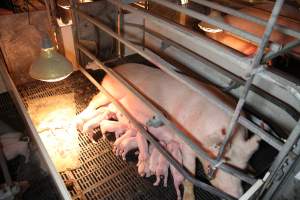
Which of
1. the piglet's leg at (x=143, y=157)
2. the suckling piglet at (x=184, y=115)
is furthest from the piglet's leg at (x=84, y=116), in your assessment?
the piglet's leg at (x=143, y=157)

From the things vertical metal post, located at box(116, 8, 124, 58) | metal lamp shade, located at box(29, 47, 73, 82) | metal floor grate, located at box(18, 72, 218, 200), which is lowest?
metal floor grate, located at box(18, 72, 218, 200)

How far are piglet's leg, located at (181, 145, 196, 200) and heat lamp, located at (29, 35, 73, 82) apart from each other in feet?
3.18

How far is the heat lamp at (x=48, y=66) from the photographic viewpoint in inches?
61.2

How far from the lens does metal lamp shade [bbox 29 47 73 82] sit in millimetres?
1558

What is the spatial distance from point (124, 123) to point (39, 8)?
1.49 m

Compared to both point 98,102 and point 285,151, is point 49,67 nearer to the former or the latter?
point 98,102

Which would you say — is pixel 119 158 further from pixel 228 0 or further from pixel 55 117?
pixel 228 0

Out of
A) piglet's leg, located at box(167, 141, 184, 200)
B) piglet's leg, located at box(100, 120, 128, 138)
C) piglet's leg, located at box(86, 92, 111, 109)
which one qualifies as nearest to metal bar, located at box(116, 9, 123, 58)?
piglet's leg, located at box(86, 92, 111, 109)

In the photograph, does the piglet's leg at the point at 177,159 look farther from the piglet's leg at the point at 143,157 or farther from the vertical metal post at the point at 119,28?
the vertical metal post at the point at 119,28

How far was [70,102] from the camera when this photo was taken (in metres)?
2.40

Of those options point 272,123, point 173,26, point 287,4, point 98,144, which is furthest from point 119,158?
point 287,4

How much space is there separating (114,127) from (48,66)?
72cm

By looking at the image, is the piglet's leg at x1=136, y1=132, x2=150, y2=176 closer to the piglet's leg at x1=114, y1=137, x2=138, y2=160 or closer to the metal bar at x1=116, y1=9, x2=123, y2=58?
the piglet's leg at x1=114, y1=137, x2=138, y2=160

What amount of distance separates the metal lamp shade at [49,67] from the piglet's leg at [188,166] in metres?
0.97
